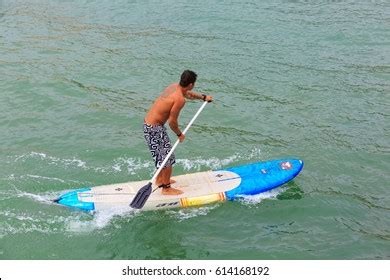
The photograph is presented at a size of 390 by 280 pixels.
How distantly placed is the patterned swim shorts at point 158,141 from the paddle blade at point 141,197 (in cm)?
56

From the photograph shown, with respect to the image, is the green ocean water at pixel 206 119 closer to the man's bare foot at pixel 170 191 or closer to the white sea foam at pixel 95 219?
the white sea foam at pixel 95 219

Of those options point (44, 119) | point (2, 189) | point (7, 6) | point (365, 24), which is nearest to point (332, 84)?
point (365, 24)

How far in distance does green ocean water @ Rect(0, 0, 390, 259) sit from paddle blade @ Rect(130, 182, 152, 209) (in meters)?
0.45

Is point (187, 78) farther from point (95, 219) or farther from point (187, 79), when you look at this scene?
point (95, 219)

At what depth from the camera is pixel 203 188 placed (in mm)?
10703

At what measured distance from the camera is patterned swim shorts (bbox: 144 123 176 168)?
9945mm

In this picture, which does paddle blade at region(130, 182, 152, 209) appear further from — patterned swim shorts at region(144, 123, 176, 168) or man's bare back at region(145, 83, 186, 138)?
man's bare back at region(145, 83, 186, 138)

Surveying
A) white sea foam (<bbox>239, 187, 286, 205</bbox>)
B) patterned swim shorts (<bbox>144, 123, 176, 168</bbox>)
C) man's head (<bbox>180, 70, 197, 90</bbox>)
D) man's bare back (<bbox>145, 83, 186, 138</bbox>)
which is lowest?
white sea foam (<bbox>239, 187, 286, 205</bbox>)

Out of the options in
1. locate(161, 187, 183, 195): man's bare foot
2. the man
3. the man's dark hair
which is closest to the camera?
the man's dark hair

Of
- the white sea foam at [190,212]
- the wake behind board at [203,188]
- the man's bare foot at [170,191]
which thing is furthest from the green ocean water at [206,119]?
the man's bare foot at [170,191]

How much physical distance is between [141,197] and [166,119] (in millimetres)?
1620

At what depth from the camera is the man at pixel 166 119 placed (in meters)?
9.49

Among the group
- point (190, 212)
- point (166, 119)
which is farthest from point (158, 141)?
point (190, 212)

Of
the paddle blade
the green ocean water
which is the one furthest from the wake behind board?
the paddle blade
